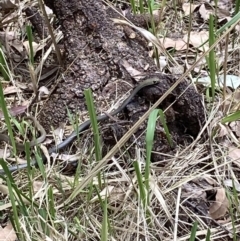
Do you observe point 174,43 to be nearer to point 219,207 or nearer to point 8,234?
point 219,207

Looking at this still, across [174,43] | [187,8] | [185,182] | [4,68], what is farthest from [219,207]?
[187,8]

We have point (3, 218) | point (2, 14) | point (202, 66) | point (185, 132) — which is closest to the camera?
point (3, 218)

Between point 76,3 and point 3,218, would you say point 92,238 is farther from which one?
point 76,3

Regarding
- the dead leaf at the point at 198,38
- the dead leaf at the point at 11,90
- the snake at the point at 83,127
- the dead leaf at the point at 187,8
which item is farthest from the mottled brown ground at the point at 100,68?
the dead leaf at the point at 187,8

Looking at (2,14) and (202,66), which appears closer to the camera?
(202,66)

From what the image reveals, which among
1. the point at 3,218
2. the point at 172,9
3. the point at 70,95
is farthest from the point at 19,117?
the point at 172,9

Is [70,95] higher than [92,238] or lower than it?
higher

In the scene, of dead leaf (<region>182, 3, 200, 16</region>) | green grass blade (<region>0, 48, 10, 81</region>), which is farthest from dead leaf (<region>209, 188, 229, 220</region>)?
dead leaf (<region>182, 3, 200, 16</region>)

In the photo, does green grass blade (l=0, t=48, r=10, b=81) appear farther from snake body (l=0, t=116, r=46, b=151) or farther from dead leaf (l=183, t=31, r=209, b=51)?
dead leaf (l=183, t=31, r=209, b=51)
